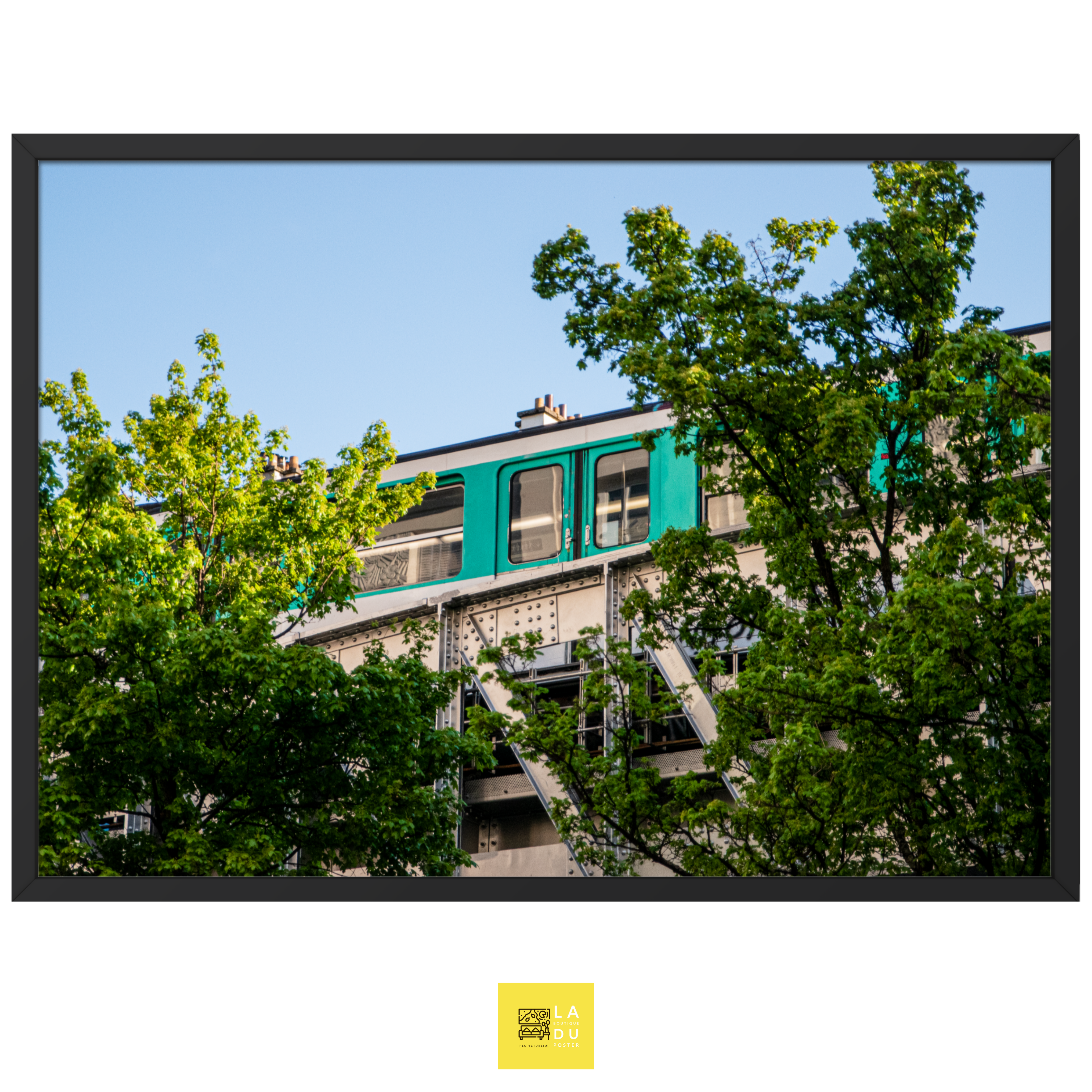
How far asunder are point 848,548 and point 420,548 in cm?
162

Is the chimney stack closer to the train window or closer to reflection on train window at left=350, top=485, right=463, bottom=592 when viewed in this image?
reflection on train window at left=350, top=485, right=463, bottom=592

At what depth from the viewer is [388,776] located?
16.4 feet

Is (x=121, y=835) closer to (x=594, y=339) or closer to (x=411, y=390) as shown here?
(x=411, y=390)

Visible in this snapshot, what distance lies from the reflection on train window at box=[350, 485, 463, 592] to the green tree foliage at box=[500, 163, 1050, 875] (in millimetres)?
509

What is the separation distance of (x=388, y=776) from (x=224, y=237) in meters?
1.91

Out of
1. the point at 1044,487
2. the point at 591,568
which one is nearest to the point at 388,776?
the point at 591,568

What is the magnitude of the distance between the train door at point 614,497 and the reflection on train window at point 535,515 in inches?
6.6

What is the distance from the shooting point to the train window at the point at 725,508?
5430 mm

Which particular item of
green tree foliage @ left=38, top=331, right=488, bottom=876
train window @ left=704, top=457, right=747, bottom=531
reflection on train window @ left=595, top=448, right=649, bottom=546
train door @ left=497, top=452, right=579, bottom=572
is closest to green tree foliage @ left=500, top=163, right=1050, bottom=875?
train window @ left=704, top=457, right=747, bottom=531

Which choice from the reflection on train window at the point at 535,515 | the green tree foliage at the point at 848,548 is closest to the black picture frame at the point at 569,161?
the green tree foliage at the point at 848,548
